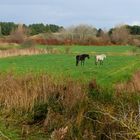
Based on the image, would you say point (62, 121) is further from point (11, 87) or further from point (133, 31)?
point (133, 31)

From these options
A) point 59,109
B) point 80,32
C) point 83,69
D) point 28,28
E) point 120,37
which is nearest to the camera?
point 59,109

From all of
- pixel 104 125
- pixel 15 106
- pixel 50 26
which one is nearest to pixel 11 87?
pixel 15 106

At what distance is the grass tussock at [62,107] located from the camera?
37.6 feet

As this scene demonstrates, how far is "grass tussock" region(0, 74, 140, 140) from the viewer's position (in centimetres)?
1146

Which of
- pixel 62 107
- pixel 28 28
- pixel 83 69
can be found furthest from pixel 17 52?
pixel 28 28

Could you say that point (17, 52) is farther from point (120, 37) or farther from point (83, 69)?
point (120, 37)

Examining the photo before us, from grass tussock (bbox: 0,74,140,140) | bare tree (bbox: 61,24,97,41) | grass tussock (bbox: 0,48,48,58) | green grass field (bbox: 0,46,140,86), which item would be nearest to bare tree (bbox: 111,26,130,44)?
bare tree (bbox: 61,24,97,41)

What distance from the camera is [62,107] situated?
46.1ft

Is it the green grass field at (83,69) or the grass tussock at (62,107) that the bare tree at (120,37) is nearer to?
the green grass field at (83,69)

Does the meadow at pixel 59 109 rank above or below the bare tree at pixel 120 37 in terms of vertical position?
above

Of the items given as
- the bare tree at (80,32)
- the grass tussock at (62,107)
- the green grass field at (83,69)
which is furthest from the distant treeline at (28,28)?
the grass tussock at (62,107)

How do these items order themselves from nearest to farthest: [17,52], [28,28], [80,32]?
1. [17,52]
2. [80,32]
3. [28,28]

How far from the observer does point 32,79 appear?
16.6 m

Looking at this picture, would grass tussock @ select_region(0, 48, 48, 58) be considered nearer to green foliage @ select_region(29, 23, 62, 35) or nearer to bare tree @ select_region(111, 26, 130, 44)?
bare tree @ select_region(111, 26, 130, 44)
